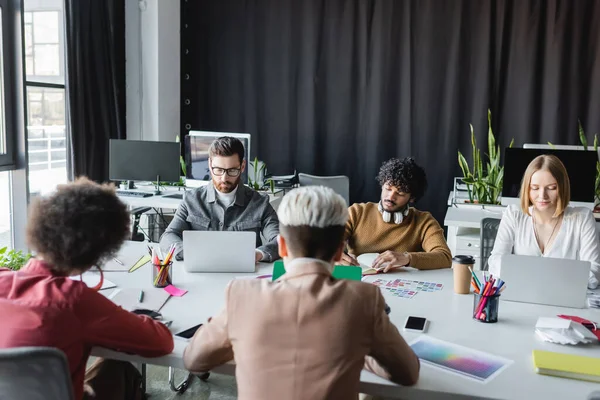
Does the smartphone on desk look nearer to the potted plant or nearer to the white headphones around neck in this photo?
the white headphones around neck

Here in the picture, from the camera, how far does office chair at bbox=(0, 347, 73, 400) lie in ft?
3.85

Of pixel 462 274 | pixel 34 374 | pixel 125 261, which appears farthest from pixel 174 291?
pixel 462 274

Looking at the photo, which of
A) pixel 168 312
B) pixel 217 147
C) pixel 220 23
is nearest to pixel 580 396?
pixel 168 312

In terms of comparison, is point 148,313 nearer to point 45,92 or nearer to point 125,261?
point 125,261

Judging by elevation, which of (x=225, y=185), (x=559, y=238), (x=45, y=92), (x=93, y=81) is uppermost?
(x=93, y=81)

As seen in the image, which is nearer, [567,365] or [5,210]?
[567,365]

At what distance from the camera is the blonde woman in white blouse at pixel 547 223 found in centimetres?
236

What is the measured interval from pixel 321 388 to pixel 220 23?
491cm

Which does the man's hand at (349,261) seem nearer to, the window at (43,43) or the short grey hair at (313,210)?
the short grey hair at (313,210)

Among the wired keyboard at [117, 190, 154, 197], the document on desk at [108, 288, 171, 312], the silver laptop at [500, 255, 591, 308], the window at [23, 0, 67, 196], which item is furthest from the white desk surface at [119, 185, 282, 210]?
the silver laptop at [500, 255, 591, 308]

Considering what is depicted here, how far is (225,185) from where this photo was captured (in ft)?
8.98

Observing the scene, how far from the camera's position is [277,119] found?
5605 millimetres

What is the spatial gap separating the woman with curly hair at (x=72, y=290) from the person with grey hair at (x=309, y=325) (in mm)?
240

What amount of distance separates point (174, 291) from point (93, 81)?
3.12m
